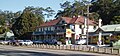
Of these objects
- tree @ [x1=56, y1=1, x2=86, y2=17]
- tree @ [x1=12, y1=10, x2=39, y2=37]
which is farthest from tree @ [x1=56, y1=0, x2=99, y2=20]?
tree @ [x1=12, y1=10, x2=39, y2=37]

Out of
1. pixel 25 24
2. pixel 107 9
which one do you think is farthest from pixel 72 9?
pixel 25 24

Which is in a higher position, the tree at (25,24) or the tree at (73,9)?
the tree at (73,9)

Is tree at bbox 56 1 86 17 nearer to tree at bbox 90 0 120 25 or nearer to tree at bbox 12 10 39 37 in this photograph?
tree at bbox 90 0 120 25

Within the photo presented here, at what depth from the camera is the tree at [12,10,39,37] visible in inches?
3780

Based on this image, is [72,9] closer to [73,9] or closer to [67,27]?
[73,9]

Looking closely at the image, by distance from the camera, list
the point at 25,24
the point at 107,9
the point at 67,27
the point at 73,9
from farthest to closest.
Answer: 1. the point at 73,9
2. the point at 107,9
3. the point at 25,24
4. the point at 67,27

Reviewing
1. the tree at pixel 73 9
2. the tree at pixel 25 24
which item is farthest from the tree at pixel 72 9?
the tree at pixel 25 24

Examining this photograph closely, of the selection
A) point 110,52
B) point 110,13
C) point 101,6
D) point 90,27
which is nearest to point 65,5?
point 101,6

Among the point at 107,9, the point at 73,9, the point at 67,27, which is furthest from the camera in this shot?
the point at 73,9

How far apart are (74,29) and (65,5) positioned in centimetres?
5041

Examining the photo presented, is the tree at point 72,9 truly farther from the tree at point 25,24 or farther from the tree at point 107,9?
the tree at point 25,24

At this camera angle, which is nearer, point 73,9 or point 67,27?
point 67,27

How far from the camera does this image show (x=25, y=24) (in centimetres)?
9569

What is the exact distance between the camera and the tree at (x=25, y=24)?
9600cm
